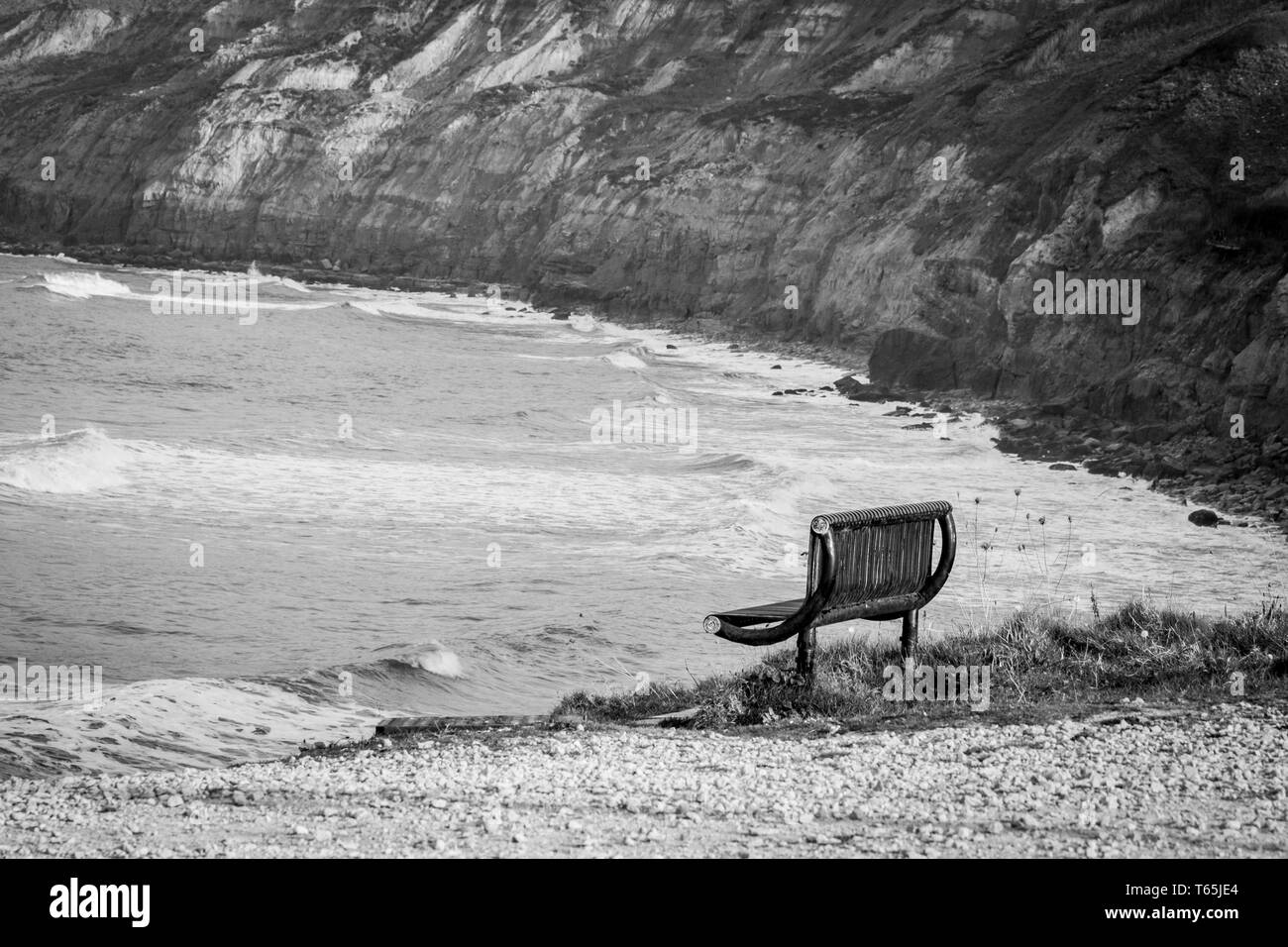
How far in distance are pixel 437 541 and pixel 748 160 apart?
49.6 m

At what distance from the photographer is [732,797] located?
5559 mm

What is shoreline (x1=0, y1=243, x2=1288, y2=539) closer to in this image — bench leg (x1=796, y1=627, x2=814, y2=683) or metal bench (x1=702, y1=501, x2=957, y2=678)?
metal bench (x1=702, y1=501, x2=957, y2=678)

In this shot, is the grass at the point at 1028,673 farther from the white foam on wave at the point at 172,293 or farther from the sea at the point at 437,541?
the white foam on wave at the point at 172,293

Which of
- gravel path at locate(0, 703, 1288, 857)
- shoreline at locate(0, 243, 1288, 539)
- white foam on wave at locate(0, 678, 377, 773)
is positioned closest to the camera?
gravel path at locate(0, 703, 1288, 857)

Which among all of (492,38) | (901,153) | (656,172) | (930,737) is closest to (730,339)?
(901,153)

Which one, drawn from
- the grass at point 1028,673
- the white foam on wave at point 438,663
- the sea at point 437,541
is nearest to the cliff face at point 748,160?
the sea at point 437,541

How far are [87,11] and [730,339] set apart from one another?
11595cm

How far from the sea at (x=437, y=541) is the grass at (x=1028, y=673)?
1371mm

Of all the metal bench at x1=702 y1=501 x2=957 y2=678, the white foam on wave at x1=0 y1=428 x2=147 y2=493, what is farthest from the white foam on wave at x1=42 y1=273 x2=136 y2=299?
the metal bench at x1=702 y1=501 x2=957 y2=678

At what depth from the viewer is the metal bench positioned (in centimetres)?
725

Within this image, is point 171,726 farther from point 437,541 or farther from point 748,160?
point 748,160

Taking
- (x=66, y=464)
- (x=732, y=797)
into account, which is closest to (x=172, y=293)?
(x=66, y=464)

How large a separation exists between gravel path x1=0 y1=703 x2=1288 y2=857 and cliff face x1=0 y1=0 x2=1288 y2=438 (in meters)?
18.1

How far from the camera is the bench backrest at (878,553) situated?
7.31m
